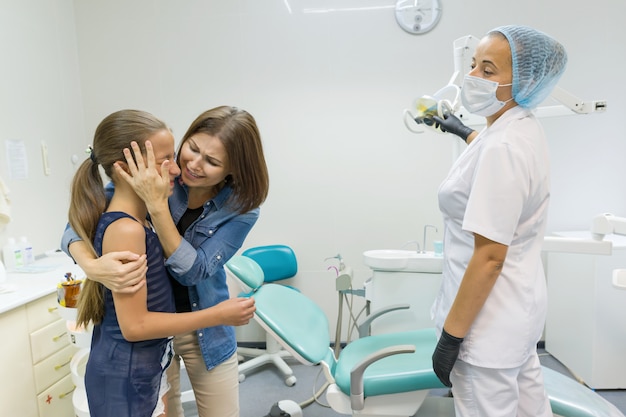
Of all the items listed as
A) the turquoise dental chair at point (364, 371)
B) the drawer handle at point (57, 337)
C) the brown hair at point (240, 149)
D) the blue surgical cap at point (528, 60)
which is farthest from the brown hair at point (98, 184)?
the drawer handle at point (57, 337)

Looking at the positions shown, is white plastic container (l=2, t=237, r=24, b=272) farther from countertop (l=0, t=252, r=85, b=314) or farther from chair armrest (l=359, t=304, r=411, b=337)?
chair armrest (l=359, t=304, r=411, b=337)

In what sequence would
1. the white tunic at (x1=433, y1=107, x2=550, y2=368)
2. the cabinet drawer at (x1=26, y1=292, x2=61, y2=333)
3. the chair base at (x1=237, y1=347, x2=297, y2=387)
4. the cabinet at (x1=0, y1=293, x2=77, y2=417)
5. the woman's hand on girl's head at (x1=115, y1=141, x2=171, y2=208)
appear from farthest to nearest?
1. the chair base at (x1=237, y1=347, x2=297, y2=387)
2. the cabinet drawer at (x1=26, y1=292, x2=61, y2=333)
3. the cabinet at (x1=0, y1=293, x2=77, y2=417)
4. the white tunic at (x1=433, y1=107, x2=550, y2=368)
5. the woman's hand on girl's head at (x1=115, y1=141, x2=171, y2=208)

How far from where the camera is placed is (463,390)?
1055 mm

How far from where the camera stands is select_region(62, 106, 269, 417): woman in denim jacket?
883 mm

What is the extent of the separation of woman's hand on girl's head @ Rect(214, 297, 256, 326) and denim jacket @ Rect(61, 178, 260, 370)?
10 cm

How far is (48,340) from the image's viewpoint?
165 cm

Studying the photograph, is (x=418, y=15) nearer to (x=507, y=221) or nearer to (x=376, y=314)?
(x=376, y=314)

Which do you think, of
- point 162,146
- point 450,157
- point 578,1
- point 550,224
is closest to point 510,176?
point 162,146

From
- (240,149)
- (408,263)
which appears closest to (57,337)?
(240,149)

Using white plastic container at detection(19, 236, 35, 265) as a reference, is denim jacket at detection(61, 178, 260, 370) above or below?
above

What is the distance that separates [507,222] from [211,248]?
29.1 inches

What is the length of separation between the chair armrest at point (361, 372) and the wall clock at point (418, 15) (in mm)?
2027

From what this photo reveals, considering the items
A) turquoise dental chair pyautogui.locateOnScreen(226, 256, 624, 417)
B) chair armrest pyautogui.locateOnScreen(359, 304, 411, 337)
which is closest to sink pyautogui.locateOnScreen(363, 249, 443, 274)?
chair armrest pyautogui.locateOnScreen(359, 304, 411, 337)

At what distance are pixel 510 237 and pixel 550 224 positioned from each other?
190cm
